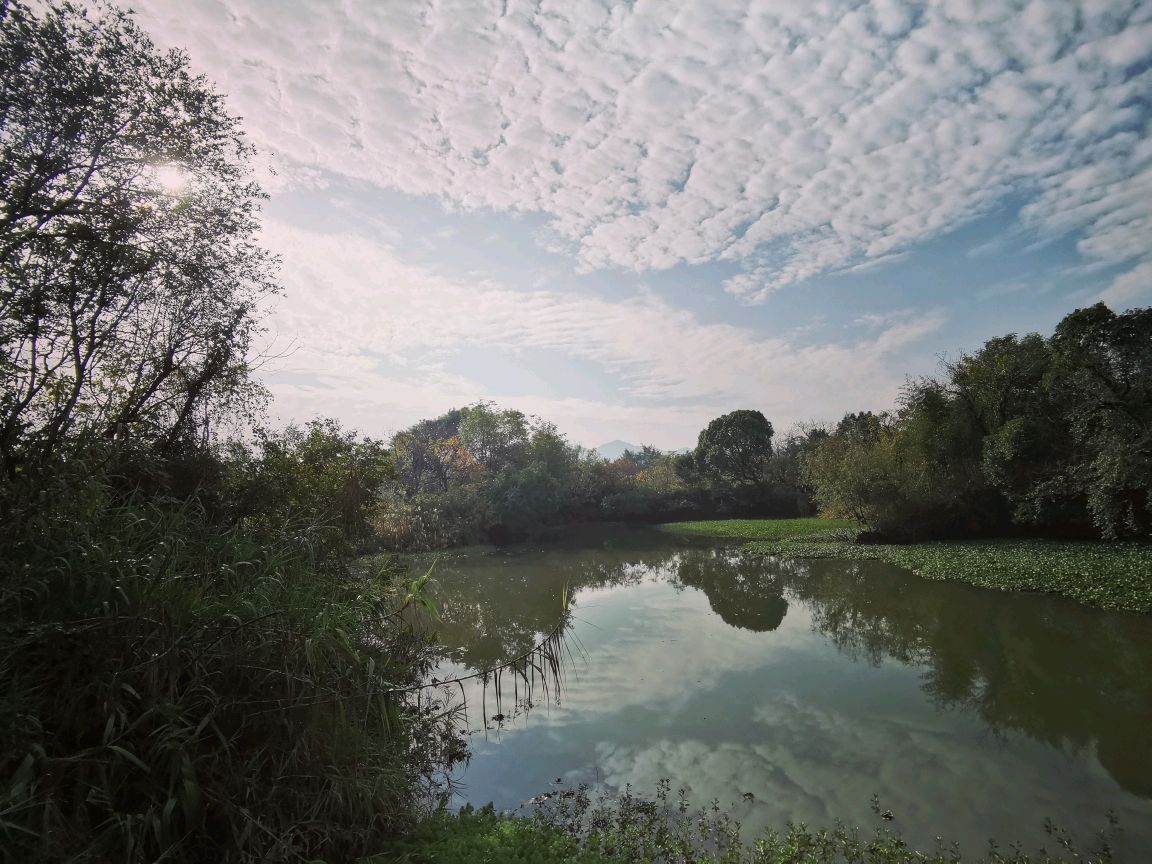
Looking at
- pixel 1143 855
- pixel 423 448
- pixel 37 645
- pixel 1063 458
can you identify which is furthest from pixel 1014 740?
pixel 423 448

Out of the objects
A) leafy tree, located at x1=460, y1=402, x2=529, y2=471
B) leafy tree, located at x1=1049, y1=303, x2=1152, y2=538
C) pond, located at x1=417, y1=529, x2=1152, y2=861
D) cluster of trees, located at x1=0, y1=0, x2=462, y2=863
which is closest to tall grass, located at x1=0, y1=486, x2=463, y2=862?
cluster of trees, located at x1=0, y1=0, x2=462, y2=863

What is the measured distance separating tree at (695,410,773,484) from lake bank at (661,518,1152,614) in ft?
54.7

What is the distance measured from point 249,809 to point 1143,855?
688cm

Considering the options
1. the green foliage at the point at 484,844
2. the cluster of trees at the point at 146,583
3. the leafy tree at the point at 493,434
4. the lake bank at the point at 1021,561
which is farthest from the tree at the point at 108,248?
the leafy tree at the point at 493,434

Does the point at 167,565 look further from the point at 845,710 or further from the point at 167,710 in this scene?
the point at 845,710

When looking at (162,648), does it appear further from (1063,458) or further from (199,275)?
(1063,458)

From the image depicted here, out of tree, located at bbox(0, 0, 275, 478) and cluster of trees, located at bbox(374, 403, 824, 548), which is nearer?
tree, located at bbox(0, 0, 275, 478)

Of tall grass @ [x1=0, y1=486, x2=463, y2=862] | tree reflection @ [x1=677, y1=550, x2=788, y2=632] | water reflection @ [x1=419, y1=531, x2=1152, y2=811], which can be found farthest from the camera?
tree reflection @ [x1=677, y1=550, x2=788, y2=632]

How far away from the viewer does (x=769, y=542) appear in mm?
24938

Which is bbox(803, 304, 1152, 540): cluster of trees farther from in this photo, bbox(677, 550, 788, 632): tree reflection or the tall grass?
the tall grass

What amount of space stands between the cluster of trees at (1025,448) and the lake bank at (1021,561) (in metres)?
1.00

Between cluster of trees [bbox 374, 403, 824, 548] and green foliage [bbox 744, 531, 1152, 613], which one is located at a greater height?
cluster of trees [bbox 374, 403, 824, 548]

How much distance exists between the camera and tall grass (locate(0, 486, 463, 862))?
282 cm

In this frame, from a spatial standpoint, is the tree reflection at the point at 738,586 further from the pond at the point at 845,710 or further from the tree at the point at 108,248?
the tree at the point at 108,248
